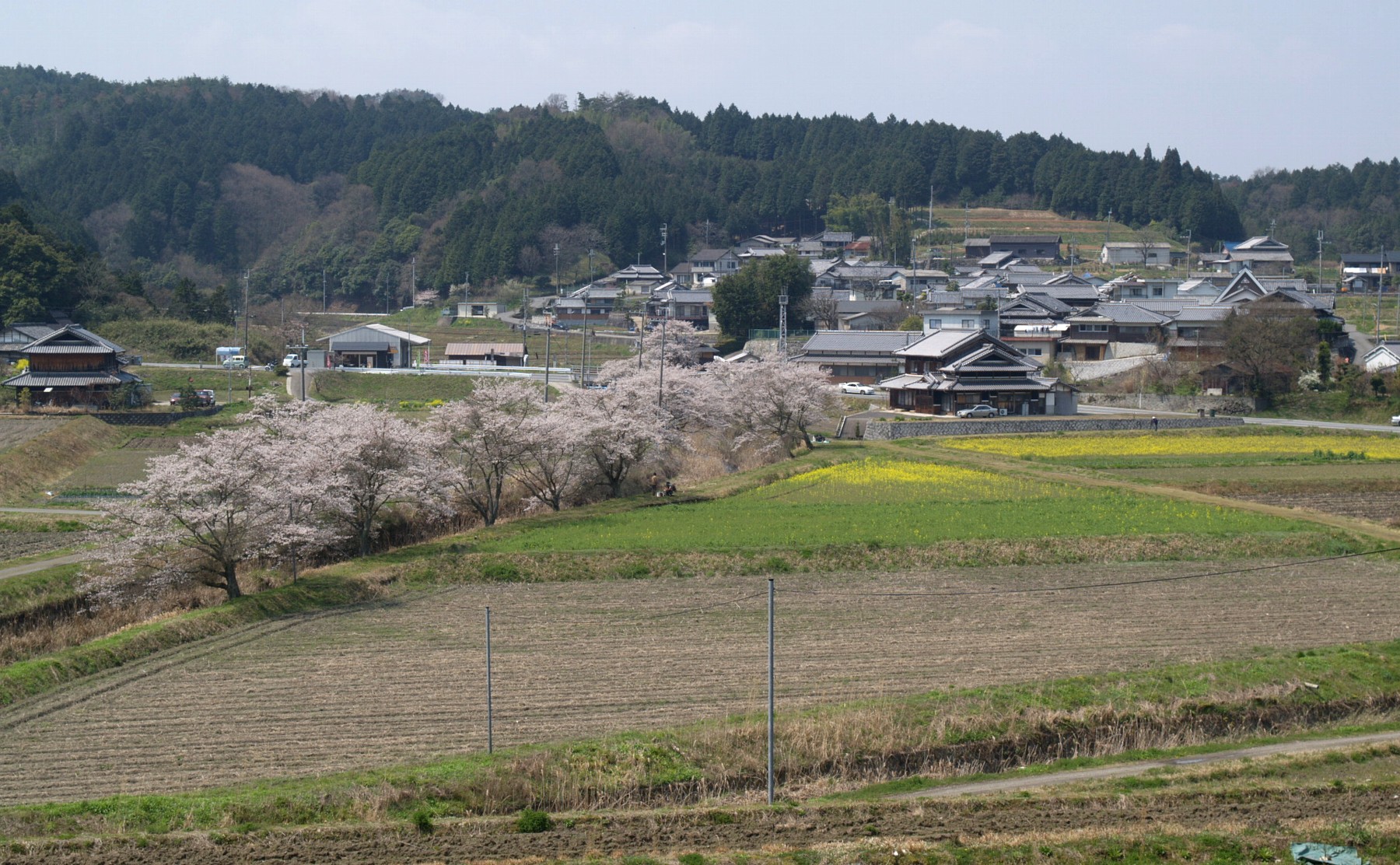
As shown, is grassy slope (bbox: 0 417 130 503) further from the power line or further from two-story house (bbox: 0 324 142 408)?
the power line

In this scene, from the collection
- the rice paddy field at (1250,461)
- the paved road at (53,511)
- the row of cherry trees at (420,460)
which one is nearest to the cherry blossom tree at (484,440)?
the row of cherry trees at (420,460)

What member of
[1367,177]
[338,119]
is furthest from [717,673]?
[338,119]

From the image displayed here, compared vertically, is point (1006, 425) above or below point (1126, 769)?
above

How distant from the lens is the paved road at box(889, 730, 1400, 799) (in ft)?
40.5

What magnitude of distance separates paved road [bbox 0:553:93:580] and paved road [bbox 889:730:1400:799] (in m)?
15.2

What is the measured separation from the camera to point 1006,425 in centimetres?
4019

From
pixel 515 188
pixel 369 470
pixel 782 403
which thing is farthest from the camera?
pixel 515 188

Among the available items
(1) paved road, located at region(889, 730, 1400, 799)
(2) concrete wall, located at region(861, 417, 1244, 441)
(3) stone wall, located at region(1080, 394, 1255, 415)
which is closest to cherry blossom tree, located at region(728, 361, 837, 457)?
(2) concrete wall, located at region(861, 417, 1244, 441)

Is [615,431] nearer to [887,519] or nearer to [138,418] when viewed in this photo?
[887,519]

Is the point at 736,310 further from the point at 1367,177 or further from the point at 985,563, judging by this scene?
the point at 1367,177

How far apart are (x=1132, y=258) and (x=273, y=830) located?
8626 centimetres

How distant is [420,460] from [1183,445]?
2426cm

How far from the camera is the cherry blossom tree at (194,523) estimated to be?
19.1m

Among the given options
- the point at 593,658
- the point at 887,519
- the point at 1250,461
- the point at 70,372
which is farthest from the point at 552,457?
the point at 70,372
